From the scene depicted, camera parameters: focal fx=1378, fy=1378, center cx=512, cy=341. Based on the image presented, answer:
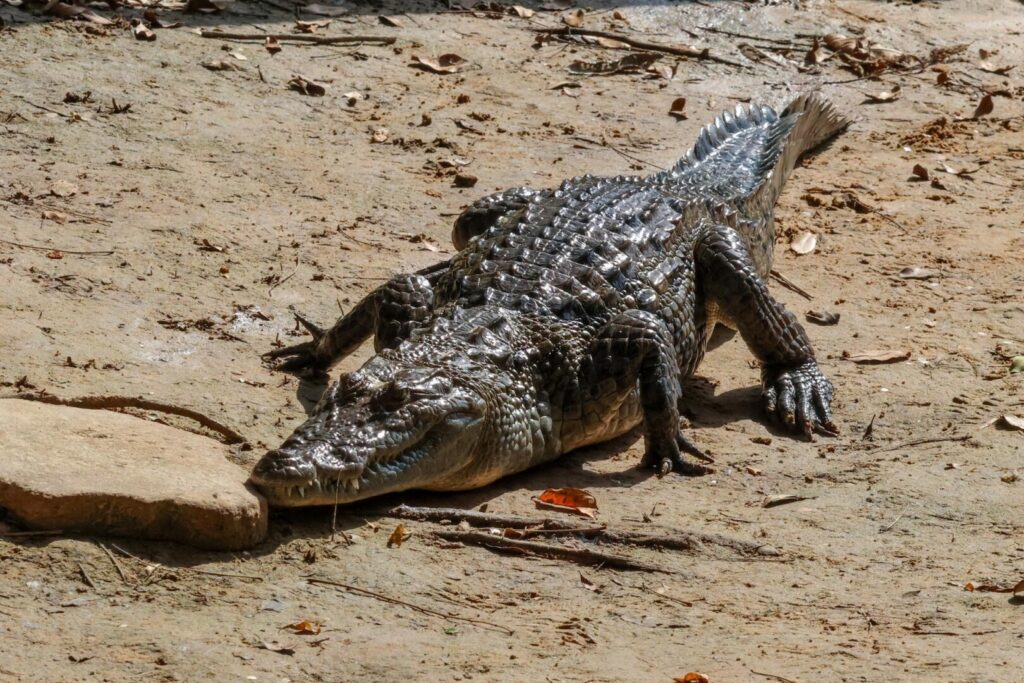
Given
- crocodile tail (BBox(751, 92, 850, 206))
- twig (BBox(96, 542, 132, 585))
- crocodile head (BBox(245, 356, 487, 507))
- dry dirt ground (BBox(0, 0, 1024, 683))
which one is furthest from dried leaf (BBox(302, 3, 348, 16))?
twig (BBox(96, 542, 132, 585))

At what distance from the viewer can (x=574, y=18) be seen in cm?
1070

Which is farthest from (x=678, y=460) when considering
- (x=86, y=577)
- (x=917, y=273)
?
(x=917, y=273)

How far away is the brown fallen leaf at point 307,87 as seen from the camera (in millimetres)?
8867

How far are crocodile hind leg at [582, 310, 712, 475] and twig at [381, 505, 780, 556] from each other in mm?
755

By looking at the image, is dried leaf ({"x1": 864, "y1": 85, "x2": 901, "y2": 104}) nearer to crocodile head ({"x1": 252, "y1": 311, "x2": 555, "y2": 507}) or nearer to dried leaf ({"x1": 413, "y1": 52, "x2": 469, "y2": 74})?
dried leaf ({"x1": 413, "y1": 52, "x2": 469, "y2": 74})

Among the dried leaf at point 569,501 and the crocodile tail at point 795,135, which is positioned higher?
the crocodile tail at point 795,135

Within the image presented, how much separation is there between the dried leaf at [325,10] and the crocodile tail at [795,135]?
3.35 m

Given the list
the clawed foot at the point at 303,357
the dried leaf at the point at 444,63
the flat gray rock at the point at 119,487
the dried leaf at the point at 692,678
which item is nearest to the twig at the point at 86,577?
the flat gray rock at the point at 119,487

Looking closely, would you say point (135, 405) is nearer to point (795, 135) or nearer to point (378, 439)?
point (378, 439)

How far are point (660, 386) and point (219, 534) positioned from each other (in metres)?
2.01

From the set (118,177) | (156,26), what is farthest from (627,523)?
(156,26)

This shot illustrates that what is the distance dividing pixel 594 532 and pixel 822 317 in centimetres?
286

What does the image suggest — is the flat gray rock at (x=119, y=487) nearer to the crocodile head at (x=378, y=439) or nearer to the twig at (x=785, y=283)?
the crocodile head at (x=378, y=439)

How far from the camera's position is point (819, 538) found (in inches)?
186
